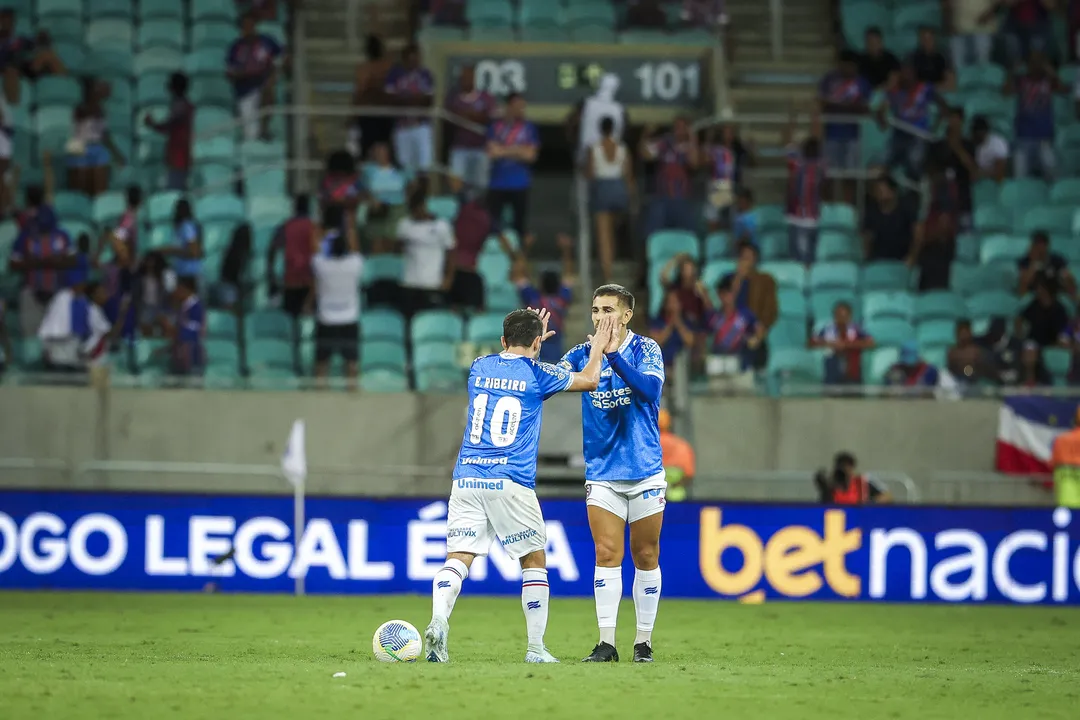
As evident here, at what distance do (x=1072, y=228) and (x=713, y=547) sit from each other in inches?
311

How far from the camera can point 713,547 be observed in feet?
54.6

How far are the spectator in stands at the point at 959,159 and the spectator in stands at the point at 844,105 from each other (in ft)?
3.70

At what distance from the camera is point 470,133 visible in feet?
69.9

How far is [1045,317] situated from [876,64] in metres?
5.17

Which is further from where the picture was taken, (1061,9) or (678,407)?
(1061,9)

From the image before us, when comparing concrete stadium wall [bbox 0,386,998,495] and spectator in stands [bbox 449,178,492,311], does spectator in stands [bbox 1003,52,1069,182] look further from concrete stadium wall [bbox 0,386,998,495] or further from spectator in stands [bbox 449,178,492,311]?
spectator in stands [bbox 449,178,492,311]

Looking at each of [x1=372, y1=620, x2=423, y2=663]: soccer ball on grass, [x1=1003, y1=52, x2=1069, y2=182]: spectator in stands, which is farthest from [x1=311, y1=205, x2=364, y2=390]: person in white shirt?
[x1=372, y1=620, x2=423, y2=663]: soccer ball on grass

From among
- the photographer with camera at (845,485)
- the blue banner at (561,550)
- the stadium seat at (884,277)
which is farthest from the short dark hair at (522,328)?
the stadium seat at (884,277)

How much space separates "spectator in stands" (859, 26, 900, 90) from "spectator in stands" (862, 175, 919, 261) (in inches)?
107

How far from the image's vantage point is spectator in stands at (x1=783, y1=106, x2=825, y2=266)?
2081 centimetres

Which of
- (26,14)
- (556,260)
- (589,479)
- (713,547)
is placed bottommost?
(713,547)

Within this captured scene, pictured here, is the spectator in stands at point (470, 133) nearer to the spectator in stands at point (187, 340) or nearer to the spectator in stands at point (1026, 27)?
the spectator in stands at point (187, 340)

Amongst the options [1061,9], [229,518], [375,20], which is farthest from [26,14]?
[1061,9]

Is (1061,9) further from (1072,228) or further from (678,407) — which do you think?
(678,407)
